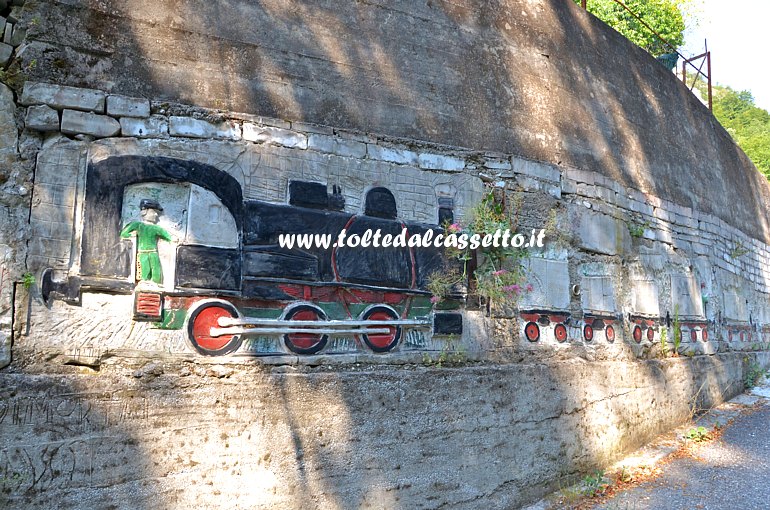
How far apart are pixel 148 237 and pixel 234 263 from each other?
50 cm

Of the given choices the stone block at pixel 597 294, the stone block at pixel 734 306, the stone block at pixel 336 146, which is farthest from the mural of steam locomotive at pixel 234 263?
the stone block at pixel 734 306

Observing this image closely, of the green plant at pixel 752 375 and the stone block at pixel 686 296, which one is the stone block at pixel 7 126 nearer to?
the stone block at pixel 686 296

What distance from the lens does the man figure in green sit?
3369 mm

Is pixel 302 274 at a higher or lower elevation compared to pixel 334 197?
lower

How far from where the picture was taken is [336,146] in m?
4.11

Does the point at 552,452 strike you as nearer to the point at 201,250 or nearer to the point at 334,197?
the point at 334,197

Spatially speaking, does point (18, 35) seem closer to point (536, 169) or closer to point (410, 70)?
point (410, 70)

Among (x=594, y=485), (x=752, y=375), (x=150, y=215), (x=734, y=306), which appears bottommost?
(x=594, y=485)

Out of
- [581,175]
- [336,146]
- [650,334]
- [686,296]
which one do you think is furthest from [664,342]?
[336,146]

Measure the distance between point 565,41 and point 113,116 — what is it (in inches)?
165

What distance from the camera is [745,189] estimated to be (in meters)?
9.19

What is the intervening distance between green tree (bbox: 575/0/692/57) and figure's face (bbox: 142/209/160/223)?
485 inches

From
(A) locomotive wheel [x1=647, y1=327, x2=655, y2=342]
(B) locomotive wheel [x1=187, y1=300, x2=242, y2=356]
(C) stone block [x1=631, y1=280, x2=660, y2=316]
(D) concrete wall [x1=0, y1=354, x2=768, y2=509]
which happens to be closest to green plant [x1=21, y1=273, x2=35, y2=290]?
(D) concrete wall [x1=0, y1=354, x2=768, y2=509]

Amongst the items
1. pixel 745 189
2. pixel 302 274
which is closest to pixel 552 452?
pixel 302 274
